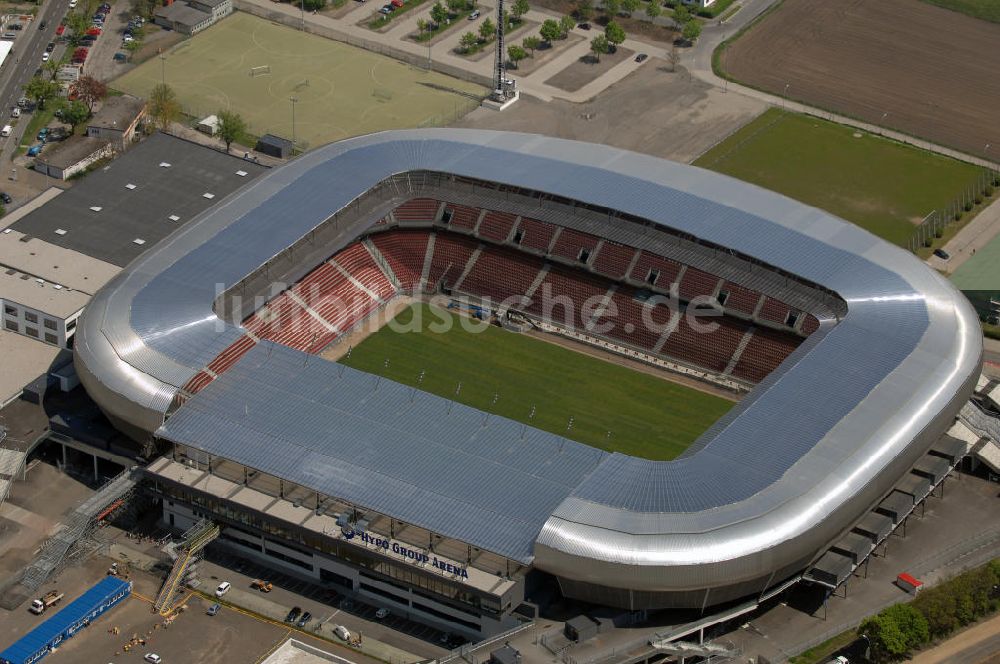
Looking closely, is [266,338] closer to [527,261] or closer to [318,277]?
[318,277]

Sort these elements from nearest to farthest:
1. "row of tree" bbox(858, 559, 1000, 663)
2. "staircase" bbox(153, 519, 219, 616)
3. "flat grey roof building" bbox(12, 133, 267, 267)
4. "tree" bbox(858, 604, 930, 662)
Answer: "tree" bbox(858, 604, 930, 662)
"row of tree" bbox(858, 559, 1000, 663)
"staircase" bbox(153, 519, 219, 616)
"flat grey roof building" bbox(12, 133, 267, 267)

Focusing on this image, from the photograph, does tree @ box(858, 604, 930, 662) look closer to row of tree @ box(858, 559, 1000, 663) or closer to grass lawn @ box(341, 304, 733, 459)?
row of tree @ box(858, 559, 1000, 663)

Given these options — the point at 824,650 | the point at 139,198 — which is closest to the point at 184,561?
the point at 824,650

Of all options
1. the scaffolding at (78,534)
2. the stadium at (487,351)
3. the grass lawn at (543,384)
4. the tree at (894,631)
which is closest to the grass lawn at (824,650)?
the tree at (894,631)

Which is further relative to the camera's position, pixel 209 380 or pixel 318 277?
pixel 318 277

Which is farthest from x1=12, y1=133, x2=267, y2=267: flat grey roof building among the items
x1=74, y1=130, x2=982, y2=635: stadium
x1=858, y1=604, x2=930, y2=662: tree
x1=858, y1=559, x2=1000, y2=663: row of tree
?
x1=858, y1=559, x2=1000, y2=663: row of tree

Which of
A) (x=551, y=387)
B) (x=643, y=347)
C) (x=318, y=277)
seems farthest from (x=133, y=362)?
(x=643, y=347)
